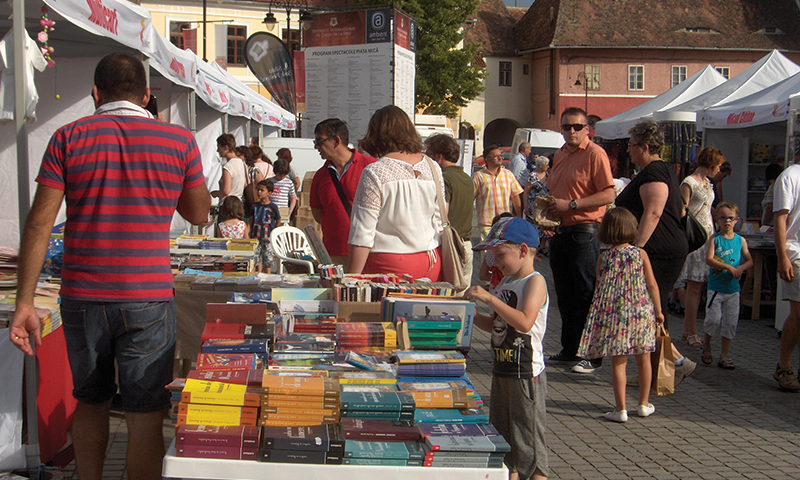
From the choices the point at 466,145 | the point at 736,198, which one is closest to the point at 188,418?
the point at 736,198

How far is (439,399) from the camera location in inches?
104

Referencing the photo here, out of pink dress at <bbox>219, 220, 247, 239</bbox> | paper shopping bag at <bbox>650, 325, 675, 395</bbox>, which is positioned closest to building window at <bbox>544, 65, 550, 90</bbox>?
pink dress at <bbox>219, 220, 247, 239</bbox>

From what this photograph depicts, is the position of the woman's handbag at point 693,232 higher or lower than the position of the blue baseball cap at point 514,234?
lower

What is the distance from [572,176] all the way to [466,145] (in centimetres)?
1360

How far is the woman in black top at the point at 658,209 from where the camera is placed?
5.41m

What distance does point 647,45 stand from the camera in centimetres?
4512

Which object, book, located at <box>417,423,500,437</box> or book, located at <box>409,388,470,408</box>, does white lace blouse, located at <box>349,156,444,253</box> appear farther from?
book, located at <box>417,423,500,437</box>

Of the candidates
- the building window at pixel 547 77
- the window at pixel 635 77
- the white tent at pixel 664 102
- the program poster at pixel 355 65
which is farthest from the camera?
the building window at pixel 547 77

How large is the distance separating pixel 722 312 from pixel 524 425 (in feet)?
13.7

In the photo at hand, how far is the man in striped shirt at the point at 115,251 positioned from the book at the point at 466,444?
4.35 feet

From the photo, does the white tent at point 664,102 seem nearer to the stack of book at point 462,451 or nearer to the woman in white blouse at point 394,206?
the woman in white blouse at point 394,206

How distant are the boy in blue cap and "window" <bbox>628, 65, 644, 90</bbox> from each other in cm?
4619

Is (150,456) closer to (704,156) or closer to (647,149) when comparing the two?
(647,149)

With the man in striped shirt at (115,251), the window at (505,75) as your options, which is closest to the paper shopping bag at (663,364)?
the man in striped shirt at (115,251)
